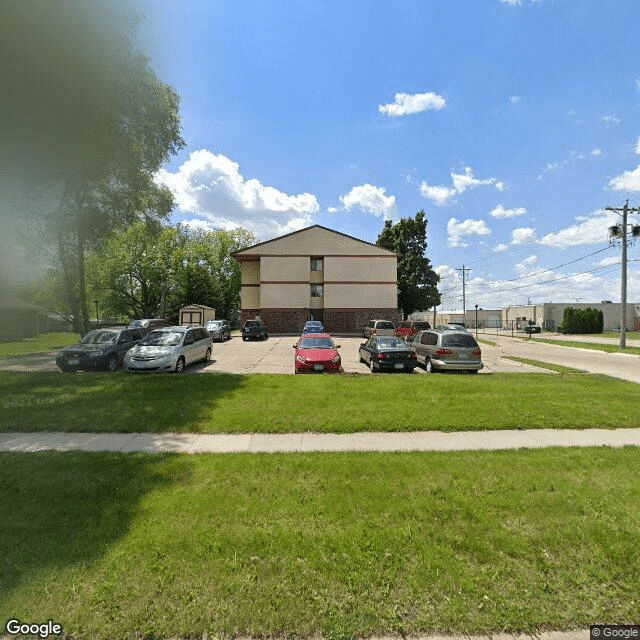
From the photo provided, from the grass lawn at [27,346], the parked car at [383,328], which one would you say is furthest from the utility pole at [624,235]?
the grass lawn at [27,346]

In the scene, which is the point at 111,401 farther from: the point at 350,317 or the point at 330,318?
the point at 350,317

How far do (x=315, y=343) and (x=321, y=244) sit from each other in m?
26.7

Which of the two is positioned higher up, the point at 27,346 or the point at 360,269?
the point at 360,269

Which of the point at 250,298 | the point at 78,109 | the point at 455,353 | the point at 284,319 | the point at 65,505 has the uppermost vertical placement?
the point at 78,109

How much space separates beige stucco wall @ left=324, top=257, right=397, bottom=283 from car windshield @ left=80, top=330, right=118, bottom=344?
2665 centimetres

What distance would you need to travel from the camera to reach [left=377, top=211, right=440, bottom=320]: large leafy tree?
4591cm

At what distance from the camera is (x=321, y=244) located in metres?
38.7

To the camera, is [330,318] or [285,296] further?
[330,318]

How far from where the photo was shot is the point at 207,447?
574 cm

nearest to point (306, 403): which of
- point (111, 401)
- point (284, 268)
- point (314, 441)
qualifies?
point (314, 441)

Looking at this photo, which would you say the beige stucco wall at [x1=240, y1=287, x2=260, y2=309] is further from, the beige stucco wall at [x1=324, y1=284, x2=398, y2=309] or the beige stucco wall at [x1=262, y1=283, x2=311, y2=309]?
the beige stucco wall at [x1=324, y1=284, x2=398, y2=309]

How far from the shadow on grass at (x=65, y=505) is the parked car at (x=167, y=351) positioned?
6.78 metres

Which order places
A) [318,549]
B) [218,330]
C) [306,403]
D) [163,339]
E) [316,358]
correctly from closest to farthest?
[318,549], [306,403], [316,358], [163,339], [218,330]

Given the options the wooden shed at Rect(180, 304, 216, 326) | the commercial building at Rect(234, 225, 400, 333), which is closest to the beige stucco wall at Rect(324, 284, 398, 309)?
the commercial building at Rect(234, 225, 400, 333)
